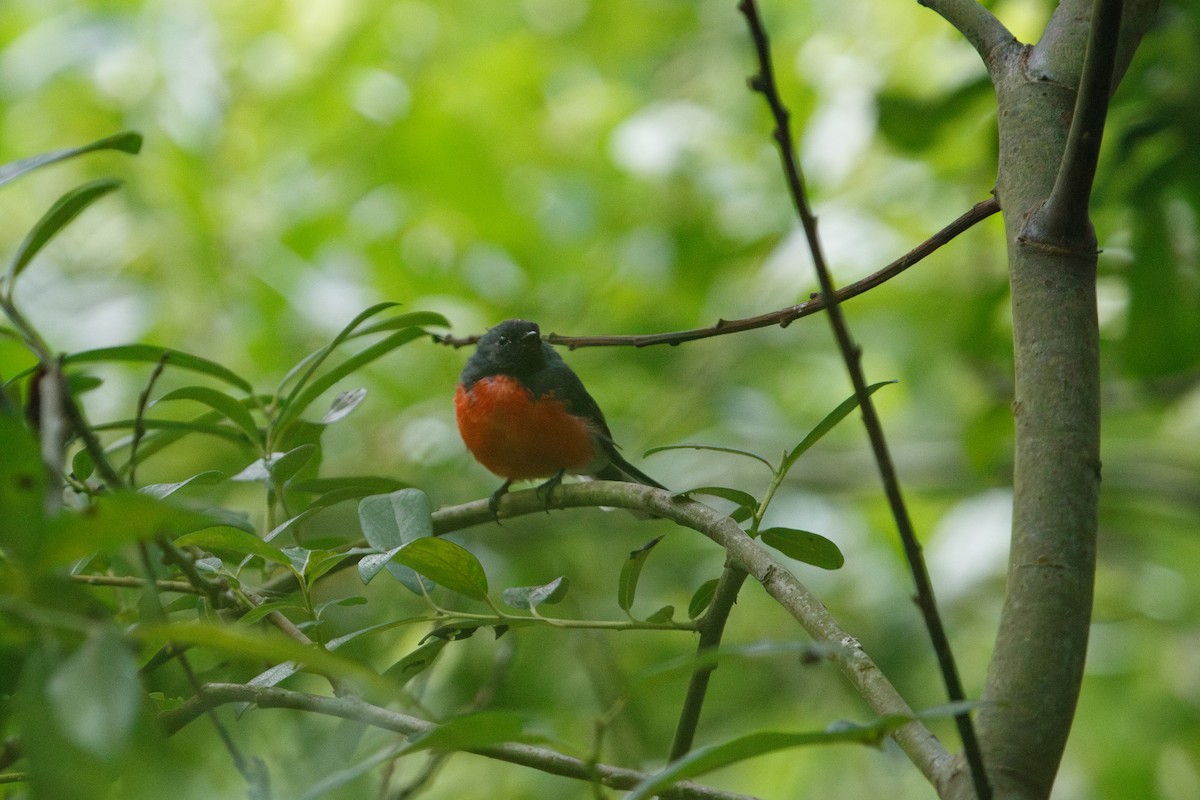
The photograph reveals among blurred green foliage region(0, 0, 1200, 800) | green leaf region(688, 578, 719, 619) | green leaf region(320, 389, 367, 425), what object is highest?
blurred green foliage region(0, 0, 1200, 800)

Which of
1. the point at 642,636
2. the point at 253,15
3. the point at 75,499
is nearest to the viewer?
the point at 75,499

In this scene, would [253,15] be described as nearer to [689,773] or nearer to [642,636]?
[642,636]

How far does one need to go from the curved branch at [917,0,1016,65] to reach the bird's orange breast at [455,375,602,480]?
9.45 feet

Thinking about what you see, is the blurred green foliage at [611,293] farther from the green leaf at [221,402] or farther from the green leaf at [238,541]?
the green leaf at [238,541]

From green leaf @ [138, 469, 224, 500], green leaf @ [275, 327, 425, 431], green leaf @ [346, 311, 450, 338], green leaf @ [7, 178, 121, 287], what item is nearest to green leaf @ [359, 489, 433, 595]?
green leaf @ [138, 469, 224, 500]

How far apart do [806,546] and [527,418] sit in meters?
2.83

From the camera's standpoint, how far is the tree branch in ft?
5.14

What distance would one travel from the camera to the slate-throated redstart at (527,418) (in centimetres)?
462

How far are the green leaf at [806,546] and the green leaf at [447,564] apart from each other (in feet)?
1.57

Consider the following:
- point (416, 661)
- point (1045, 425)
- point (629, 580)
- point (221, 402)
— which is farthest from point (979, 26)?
point (221, 402)

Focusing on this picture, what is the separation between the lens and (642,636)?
5.48 meters

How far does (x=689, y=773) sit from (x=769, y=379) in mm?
5788

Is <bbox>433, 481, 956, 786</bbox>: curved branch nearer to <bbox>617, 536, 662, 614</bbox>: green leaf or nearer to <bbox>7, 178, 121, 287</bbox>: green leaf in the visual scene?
<bbox>617, 536, 662, 614</bbox>: green leaf

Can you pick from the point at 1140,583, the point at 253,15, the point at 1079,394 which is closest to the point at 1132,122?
the point at 1079,394
